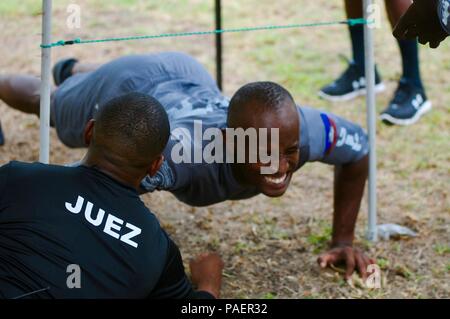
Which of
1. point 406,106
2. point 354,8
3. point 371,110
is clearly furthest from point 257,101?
point 406,106

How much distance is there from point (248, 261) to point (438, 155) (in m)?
1.24

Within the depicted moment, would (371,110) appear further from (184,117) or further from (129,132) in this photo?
(129,132)

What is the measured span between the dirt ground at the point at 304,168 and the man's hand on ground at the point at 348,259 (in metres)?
0.04

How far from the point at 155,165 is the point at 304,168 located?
62.4 inches

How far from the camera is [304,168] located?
11.5ft

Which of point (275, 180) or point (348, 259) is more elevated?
point (275, 180)

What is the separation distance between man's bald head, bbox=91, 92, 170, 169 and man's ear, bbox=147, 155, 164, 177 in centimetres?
4

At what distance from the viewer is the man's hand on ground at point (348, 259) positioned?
2638 millimetres

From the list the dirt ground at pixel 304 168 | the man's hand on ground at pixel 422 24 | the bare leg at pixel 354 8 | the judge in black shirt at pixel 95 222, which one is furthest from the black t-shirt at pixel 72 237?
the bare leg at pixel 354 8

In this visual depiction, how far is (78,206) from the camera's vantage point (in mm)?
1878

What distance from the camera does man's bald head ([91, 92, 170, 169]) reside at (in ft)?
6.31
